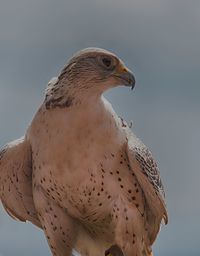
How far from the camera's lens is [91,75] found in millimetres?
6961

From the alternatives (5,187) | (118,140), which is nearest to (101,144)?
(118,140)

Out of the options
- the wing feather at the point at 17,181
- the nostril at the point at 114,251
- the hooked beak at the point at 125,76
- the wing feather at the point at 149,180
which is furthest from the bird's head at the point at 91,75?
the nostril at the point at 114,251

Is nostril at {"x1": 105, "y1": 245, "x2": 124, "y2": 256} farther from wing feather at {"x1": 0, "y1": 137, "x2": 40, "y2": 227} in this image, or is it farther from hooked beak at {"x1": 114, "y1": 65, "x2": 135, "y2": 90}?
hooked beak at {"x1": 114, "y1": 65, "x2": 135, "y2": 90}

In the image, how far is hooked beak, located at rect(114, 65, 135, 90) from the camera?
7023 mm

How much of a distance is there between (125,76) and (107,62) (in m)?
0.19

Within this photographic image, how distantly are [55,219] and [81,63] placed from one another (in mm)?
1472

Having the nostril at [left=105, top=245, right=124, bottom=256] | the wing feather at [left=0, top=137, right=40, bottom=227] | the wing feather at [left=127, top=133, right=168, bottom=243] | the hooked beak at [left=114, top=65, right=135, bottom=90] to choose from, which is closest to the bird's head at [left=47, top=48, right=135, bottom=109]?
the hooked beak at [left=114, top=65, right=135, bottom=90]

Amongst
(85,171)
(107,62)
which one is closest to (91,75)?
(107,62)

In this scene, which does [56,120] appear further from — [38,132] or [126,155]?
[126,155]

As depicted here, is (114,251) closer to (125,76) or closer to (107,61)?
(125,76)

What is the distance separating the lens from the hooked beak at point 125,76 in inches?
277

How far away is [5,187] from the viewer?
7.78 metres

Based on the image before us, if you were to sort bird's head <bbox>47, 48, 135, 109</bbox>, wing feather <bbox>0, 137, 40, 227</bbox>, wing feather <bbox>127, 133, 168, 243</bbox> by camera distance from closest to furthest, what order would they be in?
bird's head <bbox>47, 48, 135, 109</bbox>
wing feather <bbox>127, 133, 168, 243</bbox>
wing feather <bbox>0, 137, 40, 227</bbox>

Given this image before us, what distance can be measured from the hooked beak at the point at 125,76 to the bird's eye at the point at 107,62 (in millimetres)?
66
